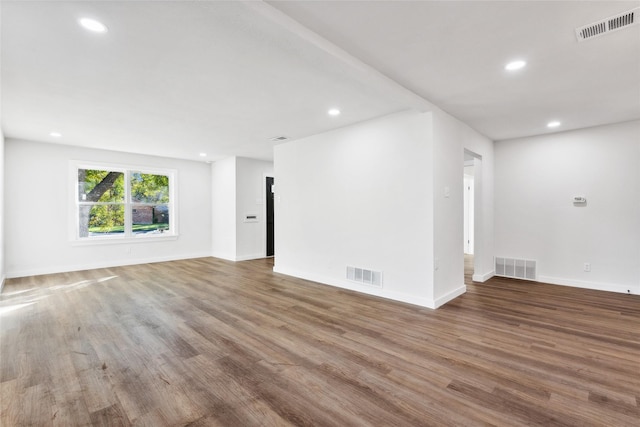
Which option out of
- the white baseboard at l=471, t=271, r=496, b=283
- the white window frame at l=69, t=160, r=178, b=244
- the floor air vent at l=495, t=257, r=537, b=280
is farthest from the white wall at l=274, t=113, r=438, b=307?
the white window frame at l=69, t=160, r=178, b=244

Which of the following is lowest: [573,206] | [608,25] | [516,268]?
[516,268]

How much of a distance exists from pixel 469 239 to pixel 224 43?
27.0 feet

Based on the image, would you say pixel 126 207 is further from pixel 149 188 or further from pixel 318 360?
pixel 318 360

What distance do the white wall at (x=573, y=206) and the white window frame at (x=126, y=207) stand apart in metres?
7.33

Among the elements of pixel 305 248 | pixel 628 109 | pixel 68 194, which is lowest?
pixel 305 248

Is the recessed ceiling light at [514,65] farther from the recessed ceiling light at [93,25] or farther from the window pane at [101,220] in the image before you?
the window pane at [101,220]

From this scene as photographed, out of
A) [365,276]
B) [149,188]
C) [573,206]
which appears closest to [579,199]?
[573,206]

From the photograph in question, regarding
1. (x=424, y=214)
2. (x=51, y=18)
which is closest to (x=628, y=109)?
(x=424, y=214)

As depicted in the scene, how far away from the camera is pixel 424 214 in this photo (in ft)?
12.2

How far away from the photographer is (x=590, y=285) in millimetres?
4582

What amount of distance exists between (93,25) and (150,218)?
19.2 feet

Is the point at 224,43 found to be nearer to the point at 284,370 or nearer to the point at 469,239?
the point at 284,370

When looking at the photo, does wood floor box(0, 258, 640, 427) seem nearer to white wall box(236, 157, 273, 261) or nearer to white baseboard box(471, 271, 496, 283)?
white baseboard box(471, 271, 496, 283)

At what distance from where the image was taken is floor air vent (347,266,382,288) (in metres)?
4.20
